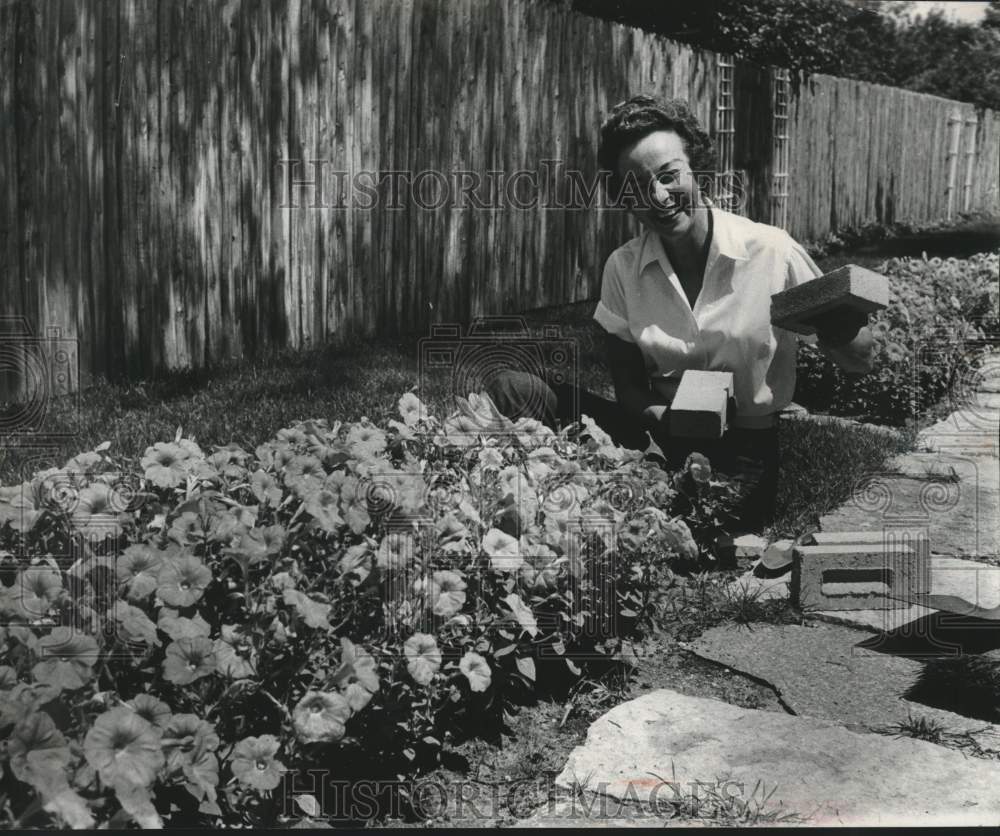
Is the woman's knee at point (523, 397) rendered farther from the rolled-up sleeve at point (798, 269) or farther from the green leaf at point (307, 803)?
the green leaf at point (307, 803)

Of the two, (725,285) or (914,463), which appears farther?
(914,463)

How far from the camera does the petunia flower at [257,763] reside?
1881 millimetres

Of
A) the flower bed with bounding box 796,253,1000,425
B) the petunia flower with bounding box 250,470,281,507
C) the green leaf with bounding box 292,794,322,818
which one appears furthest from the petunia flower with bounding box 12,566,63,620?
the flower bed with bounding box 796,253,1000,425

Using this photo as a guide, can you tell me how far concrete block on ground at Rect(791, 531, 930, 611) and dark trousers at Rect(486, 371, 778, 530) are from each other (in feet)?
1.39

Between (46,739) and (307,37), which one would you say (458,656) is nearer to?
(46,739)

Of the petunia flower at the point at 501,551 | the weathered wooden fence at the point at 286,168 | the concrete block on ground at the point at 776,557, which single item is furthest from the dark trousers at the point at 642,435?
the weathered wooden fence at the point at 286,168

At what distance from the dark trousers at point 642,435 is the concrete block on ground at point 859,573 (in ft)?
1.39

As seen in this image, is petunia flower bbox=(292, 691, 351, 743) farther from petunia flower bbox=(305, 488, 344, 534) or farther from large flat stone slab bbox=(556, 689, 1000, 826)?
large flat stone slab bbox=(556, 689, 1000, 826)

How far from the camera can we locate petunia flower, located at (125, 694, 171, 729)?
1821 mm

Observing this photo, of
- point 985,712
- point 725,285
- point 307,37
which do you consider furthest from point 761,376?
point 307,37

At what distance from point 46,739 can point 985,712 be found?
77.8 inches

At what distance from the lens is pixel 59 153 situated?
5098mm

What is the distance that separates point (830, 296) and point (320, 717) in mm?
1846

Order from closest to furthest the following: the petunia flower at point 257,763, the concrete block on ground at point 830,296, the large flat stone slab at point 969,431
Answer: the petunia flower at point 257,763, the concrete block on ground at point 830,296, the large flat stone slab at point 969,431
